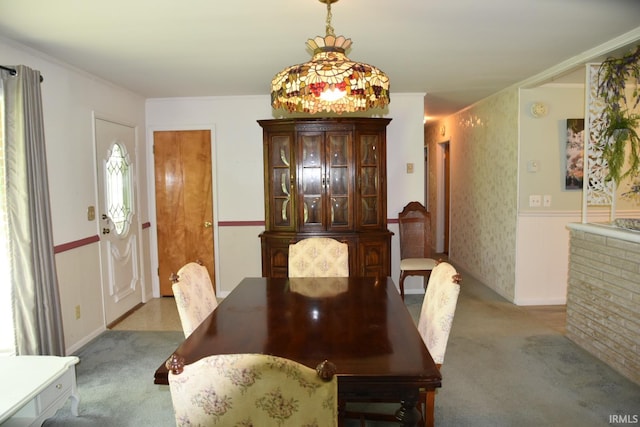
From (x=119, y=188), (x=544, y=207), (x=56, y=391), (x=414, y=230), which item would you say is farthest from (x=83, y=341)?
(x=544, y=207)

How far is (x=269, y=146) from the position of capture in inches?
177

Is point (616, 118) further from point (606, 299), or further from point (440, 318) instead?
point (440, 318)

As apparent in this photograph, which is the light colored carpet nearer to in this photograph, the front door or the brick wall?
the brick wall

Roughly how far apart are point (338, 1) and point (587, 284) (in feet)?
9.07

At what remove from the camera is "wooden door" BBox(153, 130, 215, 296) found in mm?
4902

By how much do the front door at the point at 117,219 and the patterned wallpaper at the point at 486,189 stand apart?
398 cm

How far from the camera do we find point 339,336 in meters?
1.82

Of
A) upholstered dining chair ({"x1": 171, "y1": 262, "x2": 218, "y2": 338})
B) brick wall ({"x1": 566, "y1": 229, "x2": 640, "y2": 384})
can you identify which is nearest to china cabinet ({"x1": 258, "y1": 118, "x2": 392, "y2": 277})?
brick wall ({"x1": 566, "y1": 229, "x2": 640, "y2": 384})

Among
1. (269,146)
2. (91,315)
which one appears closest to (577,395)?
(269,146)

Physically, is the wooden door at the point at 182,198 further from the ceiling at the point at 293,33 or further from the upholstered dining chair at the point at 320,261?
the upholstered dining chair at the point at 320,261

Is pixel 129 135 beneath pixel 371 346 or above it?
above

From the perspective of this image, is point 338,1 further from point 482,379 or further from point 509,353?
point 509,353

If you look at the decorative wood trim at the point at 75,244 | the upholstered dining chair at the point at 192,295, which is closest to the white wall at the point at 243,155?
the decorative wood trim at the point at 75,244

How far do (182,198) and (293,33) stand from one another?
2746mm
